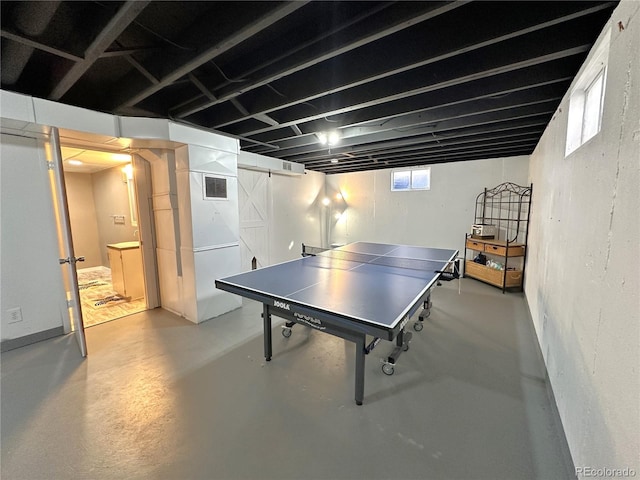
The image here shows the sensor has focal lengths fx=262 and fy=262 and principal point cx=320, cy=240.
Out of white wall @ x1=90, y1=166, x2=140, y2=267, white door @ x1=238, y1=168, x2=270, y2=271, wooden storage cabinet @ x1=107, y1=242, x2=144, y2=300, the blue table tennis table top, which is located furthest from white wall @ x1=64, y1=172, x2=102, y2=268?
the blue table tennis table top

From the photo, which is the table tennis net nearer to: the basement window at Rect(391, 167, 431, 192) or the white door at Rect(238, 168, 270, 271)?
the white door at Rect(238, 168, 270, 271)

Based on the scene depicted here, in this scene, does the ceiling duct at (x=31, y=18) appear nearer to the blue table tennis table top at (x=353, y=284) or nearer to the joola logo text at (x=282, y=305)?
the blue table tennis table top at (x=353, y=284)

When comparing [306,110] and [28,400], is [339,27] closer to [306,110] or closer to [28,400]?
[306,110]

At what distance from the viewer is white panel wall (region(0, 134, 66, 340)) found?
2.70m

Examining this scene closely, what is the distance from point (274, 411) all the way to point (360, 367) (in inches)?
28.1

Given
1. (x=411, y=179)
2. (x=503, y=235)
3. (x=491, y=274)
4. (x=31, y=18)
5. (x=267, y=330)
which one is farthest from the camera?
(x=411, y=179)

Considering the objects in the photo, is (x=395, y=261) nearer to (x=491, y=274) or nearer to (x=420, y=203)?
(x=491, y=274)

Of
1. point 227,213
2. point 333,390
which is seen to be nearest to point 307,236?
point 227,213

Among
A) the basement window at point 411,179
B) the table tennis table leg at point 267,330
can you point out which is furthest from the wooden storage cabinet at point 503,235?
the table tennis table leg at point 267,330

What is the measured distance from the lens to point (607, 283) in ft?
3.95

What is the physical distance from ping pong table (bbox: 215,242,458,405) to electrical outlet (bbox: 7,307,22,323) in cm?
234

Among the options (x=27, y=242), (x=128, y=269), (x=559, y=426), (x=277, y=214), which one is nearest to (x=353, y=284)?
(x=559, y=426)

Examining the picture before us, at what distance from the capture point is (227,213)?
12.2ft

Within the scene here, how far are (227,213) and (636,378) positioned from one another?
3.79 metres
